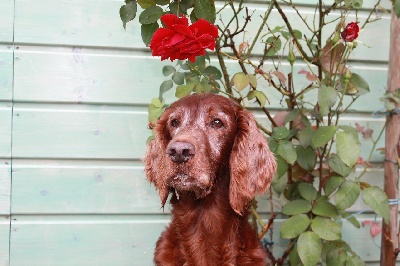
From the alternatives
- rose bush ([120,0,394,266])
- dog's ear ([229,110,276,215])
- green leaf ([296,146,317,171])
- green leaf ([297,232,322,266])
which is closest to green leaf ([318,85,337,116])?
rose bush ([120,0,394,266])

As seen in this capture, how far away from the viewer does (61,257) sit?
2781 mm

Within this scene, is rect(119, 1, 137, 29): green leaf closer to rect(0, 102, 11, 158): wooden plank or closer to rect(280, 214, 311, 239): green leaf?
rect(0, 102, 11, 158): wooden plank

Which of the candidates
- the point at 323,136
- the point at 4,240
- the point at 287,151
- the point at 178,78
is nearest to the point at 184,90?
the point at 178,78

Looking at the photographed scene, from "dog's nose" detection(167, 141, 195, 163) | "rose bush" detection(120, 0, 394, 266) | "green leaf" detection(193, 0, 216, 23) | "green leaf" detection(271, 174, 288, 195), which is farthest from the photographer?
"green leaf" detection(271, 174, 288, 195)

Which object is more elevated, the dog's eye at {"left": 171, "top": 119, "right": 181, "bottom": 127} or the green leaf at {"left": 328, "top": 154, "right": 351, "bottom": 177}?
the dog's eye at {"left": 171, "top": 119, "right": 181, "bottom": 127}

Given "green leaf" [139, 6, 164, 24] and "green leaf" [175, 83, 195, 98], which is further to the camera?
"green leaf" [175, 83, 195, 98]

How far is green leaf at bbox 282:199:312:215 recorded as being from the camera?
8.21 feet

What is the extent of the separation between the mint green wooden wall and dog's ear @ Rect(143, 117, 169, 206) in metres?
0.70

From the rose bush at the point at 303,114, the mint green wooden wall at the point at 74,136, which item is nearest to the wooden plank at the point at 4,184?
the mint green wooden wall at the point at 74,136

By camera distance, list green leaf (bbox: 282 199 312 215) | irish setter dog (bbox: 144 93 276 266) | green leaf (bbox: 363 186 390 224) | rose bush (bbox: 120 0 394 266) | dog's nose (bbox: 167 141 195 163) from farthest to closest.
Answer: 1. green leaf (bbox: 282 199 312 215)
2. green leaf (bbox: 363 186 390 224)
3. rose bush (bbox: 120 0 394 266)
4. irish setter dog (bbox: 144 93 276 266)
5. dog's nose (bbox: 167 141 195 163)

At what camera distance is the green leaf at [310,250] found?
233 cm

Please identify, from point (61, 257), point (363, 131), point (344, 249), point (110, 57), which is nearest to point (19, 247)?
point (61, 257)

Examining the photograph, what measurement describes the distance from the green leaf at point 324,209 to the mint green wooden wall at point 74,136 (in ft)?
2.60

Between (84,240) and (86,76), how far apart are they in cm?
81
